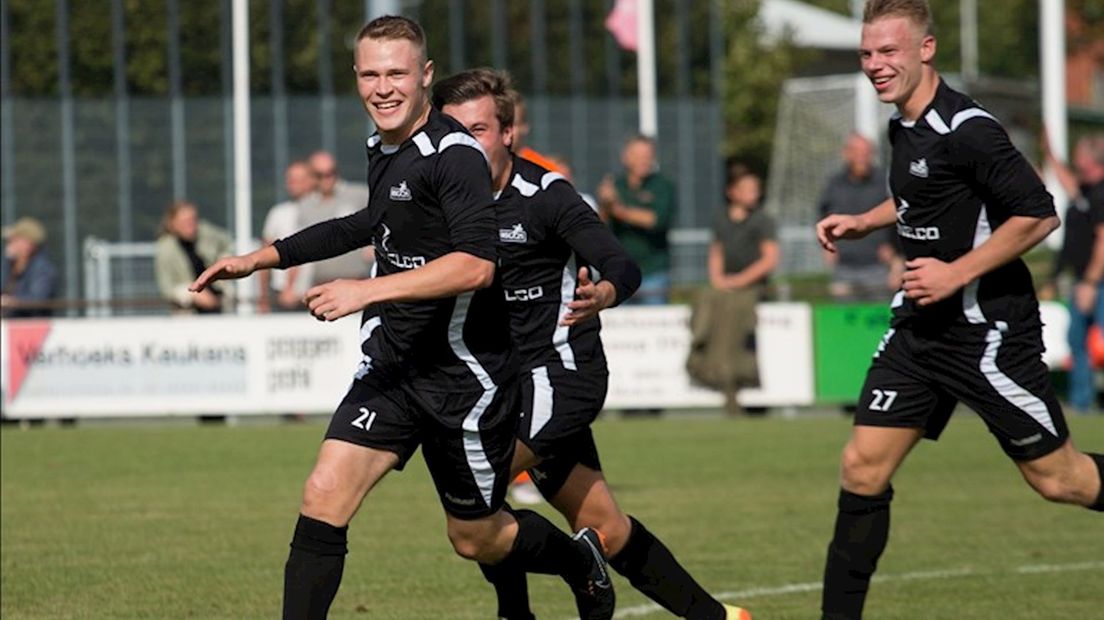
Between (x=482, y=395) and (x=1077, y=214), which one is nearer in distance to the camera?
(x=482, y=395)

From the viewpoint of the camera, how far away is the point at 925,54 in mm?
7879

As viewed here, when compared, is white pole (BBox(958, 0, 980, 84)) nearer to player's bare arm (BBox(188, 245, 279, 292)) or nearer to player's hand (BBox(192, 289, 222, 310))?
player's hand (BBox(192, 289, 222, 310))

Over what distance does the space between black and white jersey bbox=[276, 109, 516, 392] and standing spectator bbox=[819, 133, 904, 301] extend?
11.8 meters

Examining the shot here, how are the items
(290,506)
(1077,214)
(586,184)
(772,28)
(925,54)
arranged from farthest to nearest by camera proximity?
(772,28) < (586,184) < (1077,214) < (290,506) < (925,54)

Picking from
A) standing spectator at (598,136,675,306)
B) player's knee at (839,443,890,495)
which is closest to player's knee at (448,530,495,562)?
player's knee at (839,443,890,495)

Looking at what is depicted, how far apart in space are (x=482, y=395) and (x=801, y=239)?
36.6m

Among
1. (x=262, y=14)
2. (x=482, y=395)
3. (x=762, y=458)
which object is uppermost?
(x=262, y=14)

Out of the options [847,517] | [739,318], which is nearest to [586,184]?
[739,318]

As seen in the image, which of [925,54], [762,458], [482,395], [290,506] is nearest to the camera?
[482,395]

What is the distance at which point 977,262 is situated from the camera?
25.1 feet

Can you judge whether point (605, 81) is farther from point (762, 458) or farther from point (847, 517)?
point (847, 517)

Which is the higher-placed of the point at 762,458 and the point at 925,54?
the point at 925,54

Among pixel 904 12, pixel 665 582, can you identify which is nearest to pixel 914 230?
pixel 904 12

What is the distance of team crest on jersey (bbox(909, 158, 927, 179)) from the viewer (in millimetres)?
7793
